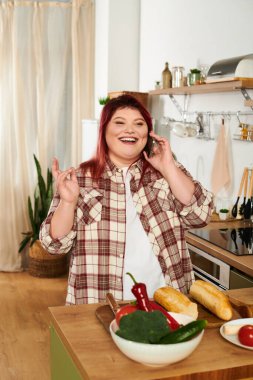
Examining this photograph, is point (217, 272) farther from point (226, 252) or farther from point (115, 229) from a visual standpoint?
point (115, 229)

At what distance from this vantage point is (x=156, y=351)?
1314mm

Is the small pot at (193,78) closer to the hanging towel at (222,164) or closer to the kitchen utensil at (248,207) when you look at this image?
the hanging towel at (222,164)

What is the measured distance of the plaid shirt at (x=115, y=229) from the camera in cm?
206

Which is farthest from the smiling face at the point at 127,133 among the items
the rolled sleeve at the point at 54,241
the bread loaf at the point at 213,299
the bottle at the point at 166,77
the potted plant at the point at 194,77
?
the bottle at the point at 166,77

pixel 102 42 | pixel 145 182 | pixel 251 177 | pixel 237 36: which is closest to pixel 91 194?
pixel 145 182

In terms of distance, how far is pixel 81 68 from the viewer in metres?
5.50

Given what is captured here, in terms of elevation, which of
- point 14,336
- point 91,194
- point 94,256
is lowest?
point 14,336

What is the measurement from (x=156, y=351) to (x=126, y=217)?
831mm

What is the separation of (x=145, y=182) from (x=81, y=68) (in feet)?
11.7

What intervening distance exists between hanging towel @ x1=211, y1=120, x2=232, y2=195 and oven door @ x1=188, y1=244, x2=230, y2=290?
2.30 feet

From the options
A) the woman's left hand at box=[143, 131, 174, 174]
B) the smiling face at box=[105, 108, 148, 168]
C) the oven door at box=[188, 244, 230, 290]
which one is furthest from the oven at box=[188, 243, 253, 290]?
the smiling face at box=[105, 108, 148, 168]

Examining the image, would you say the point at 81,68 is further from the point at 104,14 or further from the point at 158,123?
the point at 158,123

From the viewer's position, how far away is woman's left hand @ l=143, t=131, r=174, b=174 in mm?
2068

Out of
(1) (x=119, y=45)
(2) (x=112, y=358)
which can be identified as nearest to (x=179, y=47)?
(1) (x=119, y=45)
